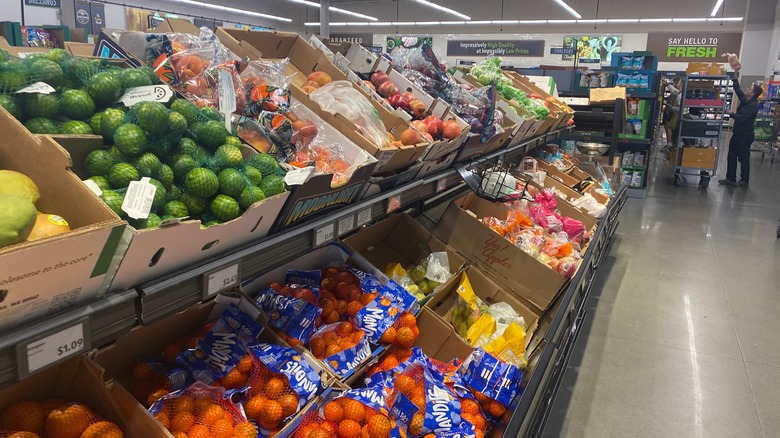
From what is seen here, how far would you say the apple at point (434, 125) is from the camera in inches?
94.3

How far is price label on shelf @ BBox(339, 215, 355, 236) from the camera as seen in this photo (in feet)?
5.44

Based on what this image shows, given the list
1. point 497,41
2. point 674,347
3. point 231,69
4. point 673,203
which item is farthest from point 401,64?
point 497,41

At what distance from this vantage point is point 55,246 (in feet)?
2.61

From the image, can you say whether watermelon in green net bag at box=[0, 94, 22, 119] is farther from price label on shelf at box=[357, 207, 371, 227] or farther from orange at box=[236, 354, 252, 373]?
price label on shelf at box=[357, 207, 371, 227]

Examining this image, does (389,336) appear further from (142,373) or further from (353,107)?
(353,107)

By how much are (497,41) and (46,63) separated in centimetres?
2127

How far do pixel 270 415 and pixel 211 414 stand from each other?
0.48 feet

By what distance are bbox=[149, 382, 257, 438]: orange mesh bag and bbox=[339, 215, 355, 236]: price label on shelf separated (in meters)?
0.58

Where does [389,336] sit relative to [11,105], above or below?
below

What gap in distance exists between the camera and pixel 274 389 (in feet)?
4.74

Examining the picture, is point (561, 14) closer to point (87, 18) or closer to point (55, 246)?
point (87, 18)

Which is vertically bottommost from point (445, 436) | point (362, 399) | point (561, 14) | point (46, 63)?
point (445, 436)

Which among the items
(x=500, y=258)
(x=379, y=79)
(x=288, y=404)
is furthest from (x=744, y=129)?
(x=288, y=404)

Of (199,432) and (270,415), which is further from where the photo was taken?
(270,415)
